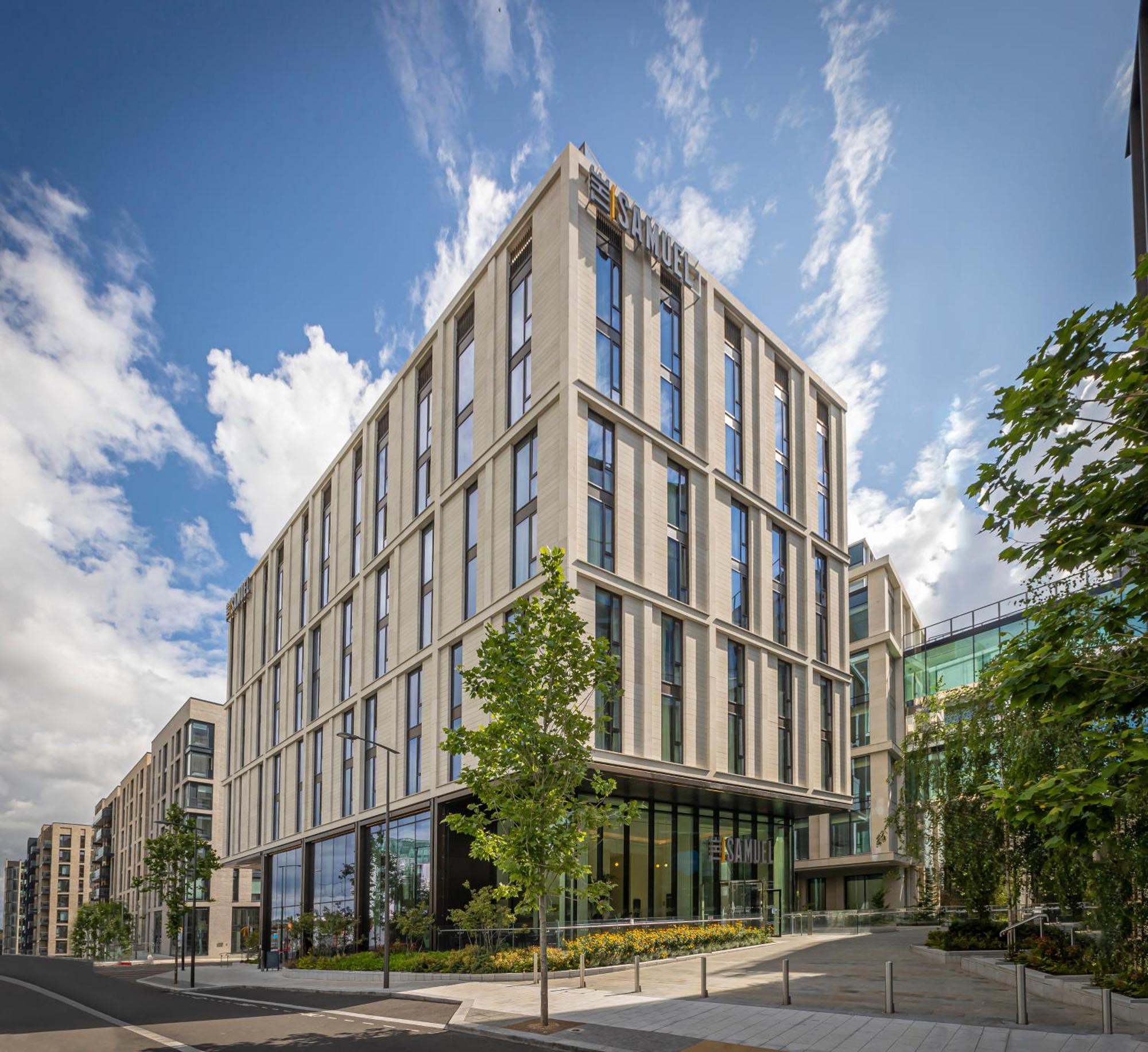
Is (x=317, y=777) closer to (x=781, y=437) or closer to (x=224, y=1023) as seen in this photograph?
(x=781, y=437)

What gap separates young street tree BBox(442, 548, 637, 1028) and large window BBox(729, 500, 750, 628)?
67.1ft

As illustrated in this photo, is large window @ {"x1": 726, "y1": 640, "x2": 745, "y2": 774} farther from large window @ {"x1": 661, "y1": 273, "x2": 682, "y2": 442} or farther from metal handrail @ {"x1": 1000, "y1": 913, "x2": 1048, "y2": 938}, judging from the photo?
metal handrail @ {"x1": 1000, "y1": 913, "x2": 1048, "y2": 938}

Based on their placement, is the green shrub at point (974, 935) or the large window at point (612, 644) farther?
the large window at point (612, 644)

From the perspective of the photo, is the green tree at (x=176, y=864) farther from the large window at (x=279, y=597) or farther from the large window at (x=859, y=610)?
the large window at (x=859, y=610)

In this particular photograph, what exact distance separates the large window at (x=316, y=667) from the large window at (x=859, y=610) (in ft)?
109

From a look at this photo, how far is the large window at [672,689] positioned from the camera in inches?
1419

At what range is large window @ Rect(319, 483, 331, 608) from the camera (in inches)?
2203

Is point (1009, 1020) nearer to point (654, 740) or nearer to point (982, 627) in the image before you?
point (654, 740)

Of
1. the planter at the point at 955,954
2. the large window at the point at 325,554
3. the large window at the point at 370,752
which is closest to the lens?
the planter at the point at 955,954

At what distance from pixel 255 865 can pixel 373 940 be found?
34326 millimetres

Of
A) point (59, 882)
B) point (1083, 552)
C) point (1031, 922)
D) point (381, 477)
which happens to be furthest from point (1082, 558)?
point (59, 882)

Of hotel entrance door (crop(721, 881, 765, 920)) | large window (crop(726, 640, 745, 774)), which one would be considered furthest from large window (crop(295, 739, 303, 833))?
large window (crop(726, 640, 745, 774))

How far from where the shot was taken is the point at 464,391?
139 ft

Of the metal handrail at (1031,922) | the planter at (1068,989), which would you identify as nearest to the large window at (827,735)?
the metal handrail at (1031,922)
